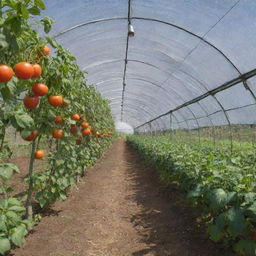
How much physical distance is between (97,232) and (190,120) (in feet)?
37.8

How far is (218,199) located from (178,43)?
5.49 meters

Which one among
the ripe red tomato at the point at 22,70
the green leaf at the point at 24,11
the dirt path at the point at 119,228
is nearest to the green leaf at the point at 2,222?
the dirt path at the point at 119,228

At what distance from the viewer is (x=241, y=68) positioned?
6.72 m

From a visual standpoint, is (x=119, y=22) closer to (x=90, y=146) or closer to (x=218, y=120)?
(x=90, y=146)

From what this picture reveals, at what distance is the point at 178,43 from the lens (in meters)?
7.42

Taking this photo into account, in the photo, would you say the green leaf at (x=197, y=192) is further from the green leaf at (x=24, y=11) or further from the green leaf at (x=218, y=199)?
the green leaf at (x=24, y=11)

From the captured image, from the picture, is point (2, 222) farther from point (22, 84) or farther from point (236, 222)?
point (236, 222)

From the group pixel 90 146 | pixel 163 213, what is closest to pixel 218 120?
pixel 90 146

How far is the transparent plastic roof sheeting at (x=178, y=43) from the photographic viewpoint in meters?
5.77

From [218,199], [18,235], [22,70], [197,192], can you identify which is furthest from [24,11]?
[197,192]

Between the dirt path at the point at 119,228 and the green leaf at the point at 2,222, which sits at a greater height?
the green leaf at the point at 2,222

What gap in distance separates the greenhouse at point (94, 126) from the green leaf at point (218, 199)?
11 mm

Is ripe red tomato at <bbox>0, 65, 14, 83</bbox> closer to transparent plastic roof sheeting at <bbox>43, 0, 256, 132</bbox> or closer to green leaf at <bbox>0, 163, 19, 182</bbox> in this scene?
green leaf at <bbox>0, 163, 19, 182</bbox>

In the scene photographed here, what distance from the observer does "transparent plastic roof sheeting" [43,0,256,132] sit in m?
5.77
